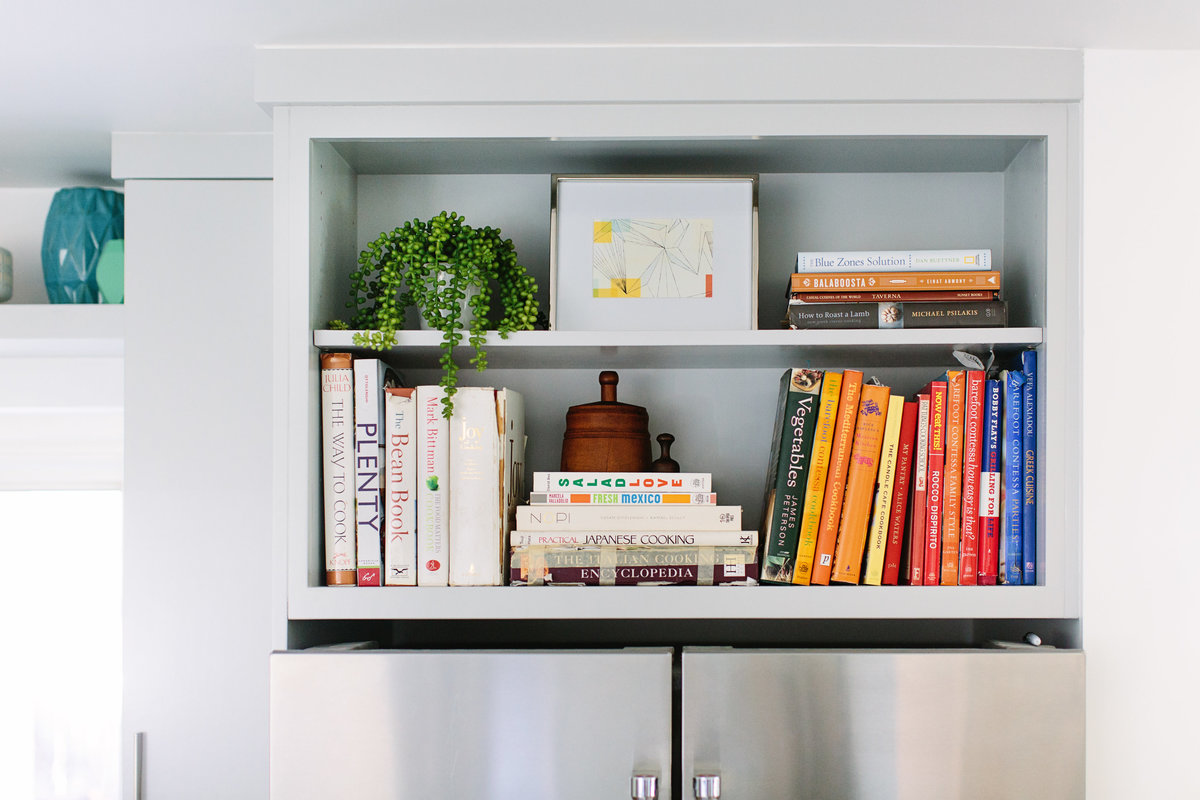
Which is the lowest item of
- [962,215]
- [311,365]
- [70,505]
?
[70,505]

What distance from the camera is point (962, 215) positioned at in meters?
1.57

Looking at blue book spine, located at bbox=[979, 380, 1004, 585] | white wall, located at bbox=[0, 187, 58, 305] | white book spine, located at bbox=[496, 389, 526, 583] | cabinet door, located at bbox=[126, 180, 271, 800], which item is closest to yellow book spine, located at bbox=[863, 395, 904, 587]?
blue book spine, located at bbox=[979, 380, 1004, 585]

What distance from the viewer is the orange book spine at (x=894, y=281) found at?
133 cm

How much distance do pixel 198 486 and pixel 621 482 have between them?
0.74 m

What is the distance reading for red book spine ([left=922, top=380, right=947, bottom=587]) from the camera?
4.24 ft

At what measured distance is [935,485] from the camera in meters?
1.30

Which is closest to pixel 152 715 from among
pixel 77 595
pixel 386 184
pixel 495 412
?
pixel 77 595

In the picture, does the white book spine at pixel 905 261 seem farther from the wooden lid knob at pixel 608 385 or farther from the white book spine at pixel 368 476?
the white book spine at pixel 368 476

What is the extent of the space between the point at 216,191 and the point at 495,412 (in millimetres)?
701

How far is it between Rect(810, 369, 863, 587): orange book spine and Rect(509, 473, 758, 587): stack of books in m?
0.09

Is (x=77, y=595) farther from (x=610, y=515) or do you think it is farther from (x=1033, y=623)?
(x=1033, y=623)

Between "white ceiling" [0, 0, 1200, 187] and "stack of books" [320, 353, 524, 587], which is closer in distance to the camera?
"white ceiling" [0, 0, 1200, 187]

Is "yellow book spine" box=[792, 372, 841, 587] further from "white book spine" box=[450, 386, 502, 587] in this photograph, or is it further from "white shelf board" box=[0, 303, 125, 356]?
"white shelf board" box=[0, 303, 125, 356]

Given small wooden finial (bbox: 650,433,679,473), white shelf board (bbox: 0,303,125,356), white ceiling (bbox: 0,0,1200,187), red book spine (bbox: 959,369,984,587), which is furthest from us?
white shelf board (bbox: 0,303,125,356)
